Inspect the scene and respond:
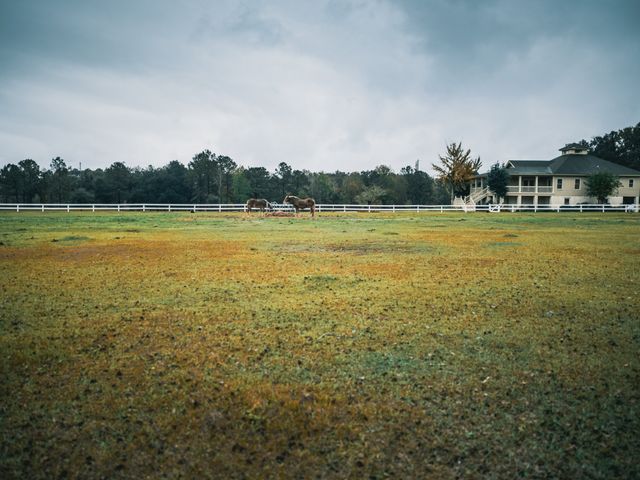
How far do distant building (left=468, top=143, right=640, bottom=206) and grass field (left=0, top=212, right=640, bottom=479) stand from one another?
6039 centimetres

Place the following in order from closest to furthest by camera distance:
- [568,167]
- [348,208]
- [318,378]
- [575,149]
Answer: [318,378] → [348,208] → [568,167] → [575,149]

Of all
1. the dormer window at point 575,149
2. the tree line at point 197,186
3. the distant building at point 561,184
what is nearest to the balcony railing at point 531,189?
the distant building at point 561,184

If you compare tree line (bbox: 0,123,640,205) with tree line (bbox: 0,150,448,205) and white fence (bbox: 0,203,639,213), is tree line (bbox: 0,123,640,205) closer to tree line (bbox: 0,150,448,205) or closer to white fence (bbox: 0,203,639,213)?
tree line (bbox: 0,150,448,205)

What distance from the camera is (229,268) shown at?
9.71 m

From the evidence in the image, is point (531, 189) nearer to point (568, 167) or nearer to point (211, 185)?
point (568, 167)

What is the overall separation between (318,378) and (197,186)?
9517cm

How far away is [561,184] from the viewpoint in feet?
204

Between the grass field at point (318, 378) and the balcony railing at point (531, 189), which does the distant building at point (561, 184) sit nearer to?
the balcony railing at point (531, 189)

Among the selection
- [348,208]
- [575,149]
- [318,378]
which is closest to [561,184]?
[575,149]

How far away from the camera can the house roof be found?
203 ft

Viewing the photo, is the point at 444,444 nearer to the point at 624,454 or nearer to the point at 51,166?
the point at 624,454

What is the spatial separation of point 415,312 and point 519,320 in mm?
1387

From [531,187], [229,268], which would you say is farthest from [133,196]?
[229,268]

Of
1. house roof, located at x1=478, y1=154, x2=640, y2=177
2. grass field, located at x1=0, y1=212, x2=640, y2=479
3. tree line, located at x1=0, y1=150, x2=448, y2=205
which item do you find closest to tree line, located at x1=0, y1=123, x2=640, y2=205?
tree line, located at x1=0, y1=150, x2=448, y2=205
